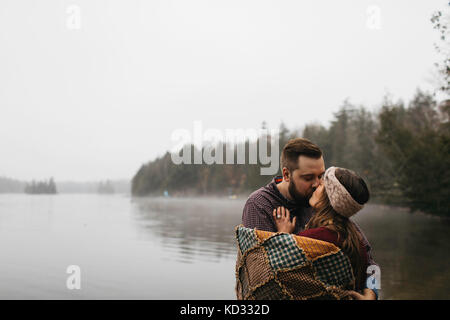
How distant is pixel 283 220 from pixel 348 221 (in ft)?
1.24

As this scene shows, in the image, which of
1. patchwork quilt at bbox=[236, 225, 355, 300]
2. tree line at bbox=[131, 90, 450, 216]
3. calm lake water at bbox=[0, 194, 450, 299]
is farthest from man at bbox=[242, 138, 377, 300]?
calm lake water at bbox=[0, 194, 450, 299]

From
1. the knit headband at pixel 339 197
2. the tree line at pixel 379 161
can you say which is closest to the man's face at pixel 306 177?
the knit headband at pixel 339 197

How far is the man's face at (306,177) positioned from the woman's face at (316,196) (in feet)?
0.24

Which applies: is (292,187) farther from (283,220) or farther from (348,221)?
(348,221)

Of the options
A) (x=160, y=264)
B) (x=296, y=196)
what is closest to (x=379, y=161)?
(x=160, y=264)

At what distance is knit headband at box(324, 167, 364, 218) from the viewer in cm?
223

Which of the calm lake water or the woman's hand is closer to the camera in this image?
the woman's hand

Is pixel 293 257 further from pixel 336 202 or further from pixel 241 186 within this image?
pixel 241 186

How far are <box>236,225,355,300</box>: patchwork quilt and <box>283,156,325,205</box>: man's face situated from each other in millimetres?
425

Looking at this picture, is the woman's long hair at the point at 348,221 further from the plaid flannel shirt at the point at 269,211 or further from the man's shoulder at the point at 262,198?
the man's shoulder at the point at 262,198

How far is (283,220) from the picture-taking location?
99.0 inches

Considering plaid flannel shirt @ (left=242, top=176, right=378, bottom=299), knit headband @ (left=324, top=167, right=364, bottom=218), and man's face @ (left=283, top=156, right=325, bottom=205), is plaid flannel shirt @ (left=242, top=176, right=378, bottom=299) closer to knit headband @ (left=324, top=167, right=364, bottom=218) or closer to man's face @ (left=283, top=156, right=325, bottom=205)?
man's face @ (left=283, top=156, right=325, bottom=205)

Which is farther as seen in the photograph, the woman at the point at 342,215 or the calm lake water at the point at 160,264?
the calm lake water at the point at 160,264

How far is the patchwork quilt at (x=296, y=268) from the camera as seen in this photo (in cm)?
218
